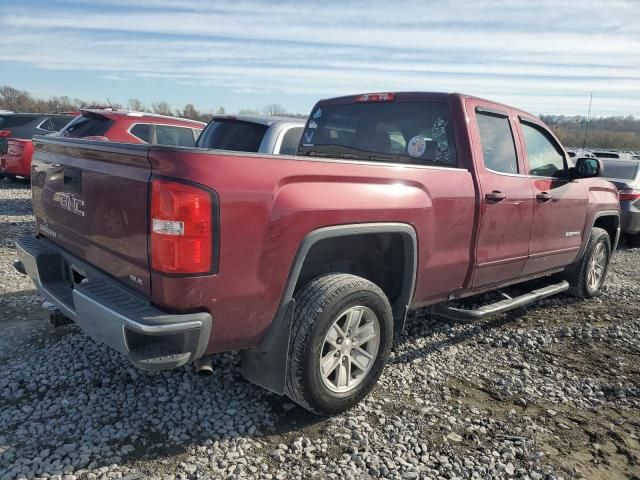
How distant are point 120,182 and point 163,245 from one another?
0.48m

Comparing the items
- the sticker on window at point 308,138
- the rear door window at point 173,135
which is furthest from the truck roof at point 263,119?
the rear door window at point 173,135

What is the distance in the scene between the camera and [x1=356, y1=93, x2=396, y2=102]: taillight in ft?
14.1

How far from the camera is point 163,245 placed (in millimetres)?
2354

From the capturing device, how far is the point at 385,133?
424 centimetres

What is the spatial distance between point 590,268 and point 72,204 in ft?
17.6

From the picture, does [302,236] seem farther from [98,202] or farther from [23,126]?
[23,126]

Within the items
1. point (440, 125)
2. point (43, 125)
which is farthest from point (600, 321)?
point (43, 125)

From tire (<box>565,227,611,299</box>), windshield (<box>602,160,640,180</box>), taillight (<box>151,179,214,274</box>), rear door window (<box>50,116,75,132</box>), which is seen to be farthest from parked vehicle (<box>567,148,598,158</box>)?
rear door window (<box>50,116,75,132</box>)

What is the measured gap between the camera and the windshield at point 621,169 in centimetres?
963

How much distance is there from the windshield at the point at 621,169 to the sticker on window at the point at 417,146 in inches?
291

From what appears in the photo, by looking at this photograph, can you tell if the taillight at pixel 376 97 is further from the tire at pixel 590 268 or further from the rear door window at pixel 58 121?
the rear door window at pixel 58 121

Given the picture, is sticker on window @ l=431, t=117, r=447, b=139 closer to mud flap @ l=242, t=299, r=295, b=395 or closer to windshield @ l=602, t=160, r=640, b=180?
mud flap @ l=242, t=299, r=295, b=395

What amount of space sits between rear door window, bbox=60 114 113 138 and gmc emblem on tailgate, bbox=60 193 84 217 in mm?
5452

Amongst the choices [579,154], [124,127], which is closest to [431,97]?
[124,127]
